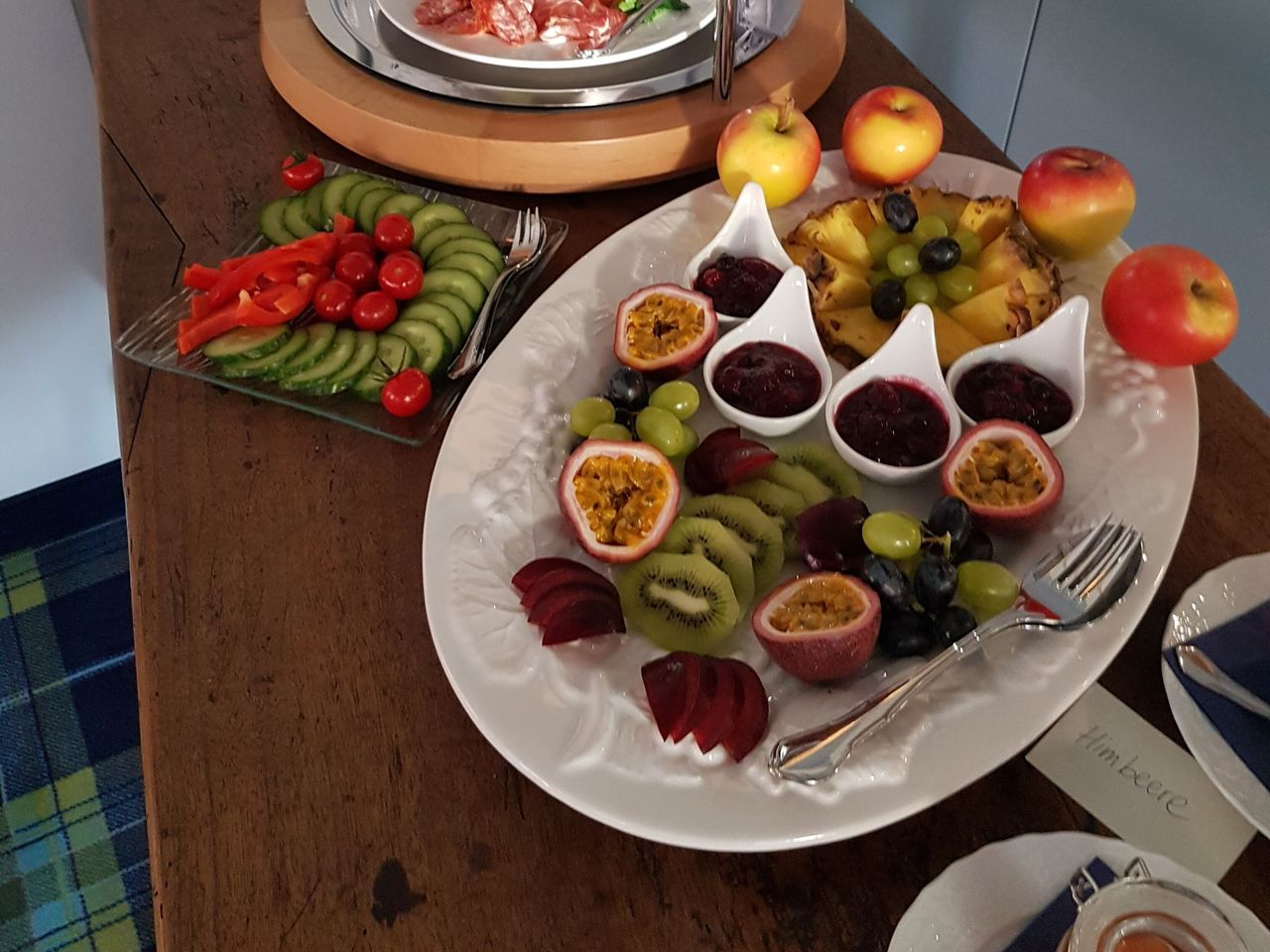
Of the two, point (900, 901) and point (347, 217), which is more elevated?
point (347, 217)

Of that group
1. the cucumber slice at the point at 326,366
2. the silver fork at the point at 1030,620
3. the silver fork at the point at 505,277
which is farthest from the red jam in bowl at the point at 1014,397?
the cucumber slice at the point at 326,366

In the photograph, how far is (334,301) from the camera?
96 centimetres

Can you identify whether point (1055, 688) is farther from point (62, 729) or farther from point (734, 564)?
point (62, 729)

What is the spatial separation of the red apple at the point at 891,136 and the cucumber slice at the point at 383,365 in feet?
1.73

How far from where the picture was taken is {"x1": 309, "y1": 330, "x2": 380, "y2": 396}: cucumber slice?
917 mm

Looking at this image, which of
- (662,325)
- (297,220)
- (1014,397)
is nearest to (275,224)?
(297,220)

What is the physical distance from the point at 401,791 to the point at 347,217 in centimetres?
64

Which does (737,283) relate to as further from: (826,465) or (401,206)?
(401,206)

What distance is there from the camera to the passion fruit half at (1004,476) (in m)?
0.78

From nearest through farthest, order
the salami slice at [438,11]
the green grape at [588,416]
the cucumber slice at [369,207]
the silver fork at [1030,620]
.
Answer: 1. the silver fork at [1030,620]
2. the green grape at [588,416]
3. the cucumber slice at [369,207]
4. the salami slice at [438,11]

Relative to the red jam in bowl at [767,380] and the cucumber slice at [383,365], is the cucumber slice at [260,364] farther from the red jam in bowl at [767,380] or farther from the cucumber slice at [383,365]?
the red jam in bowl at [767,380]

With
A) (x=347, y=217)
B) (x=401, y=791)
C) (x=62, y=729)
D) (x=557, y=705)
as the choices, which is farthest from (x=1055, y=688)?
(x=62, y=729)

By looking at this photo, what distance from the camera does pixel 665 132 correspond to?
1073mm

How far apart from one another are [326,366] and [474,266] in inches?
7.3
